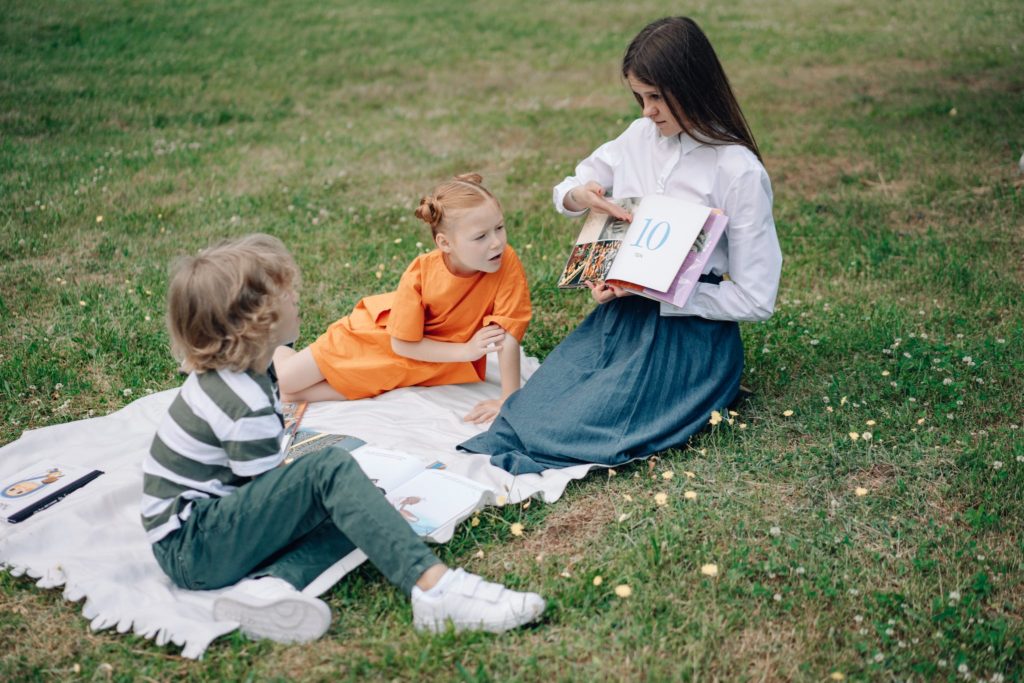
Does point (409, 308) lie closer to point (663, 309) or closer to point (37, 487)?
point (663, 309)

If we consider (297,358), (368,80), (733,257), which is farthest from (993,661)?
(368,80)

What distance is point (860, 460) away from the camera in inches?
155

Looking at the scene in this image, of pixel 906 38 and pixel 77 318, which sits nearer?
pixel 77 318

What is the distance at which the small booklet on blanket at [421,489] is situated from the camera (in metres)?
3.55

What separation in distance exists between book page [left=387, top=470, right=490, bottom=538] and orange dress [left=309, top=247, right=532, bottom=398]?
3.25 feet

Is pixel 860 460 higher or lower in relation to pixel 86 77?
lower

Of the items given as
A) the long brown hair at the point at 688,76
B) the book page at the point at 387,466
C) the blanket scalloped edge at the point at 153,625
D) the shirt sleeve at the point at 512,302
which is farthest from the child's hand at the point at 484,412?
the blanket scalloped edge at the point at 153,625

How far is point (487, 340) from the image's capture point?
4.55m

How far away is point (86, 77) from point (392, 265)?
6697 mm

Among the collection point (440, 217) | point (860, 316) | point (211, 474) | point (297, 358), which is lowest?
point (860, 316)

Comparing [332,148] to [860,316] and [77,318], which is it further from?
[860,316]

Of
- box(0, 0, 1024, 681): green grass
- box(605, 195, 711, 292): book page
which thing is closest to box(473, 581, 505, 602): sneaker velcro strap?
box(0, 0, 1024, 681): green grass

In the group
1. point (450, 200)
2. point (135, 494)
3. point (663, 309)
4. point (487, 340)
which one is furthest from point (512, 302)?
point (135, 494)

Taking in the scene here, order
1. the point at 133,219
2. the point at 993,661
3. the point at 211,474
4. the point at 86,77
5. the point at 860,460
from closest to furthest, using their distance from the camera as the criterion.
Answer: the point at 993,661
the point at 211,474
the point at 860,460
the point at 133,219
the point at 86,77
